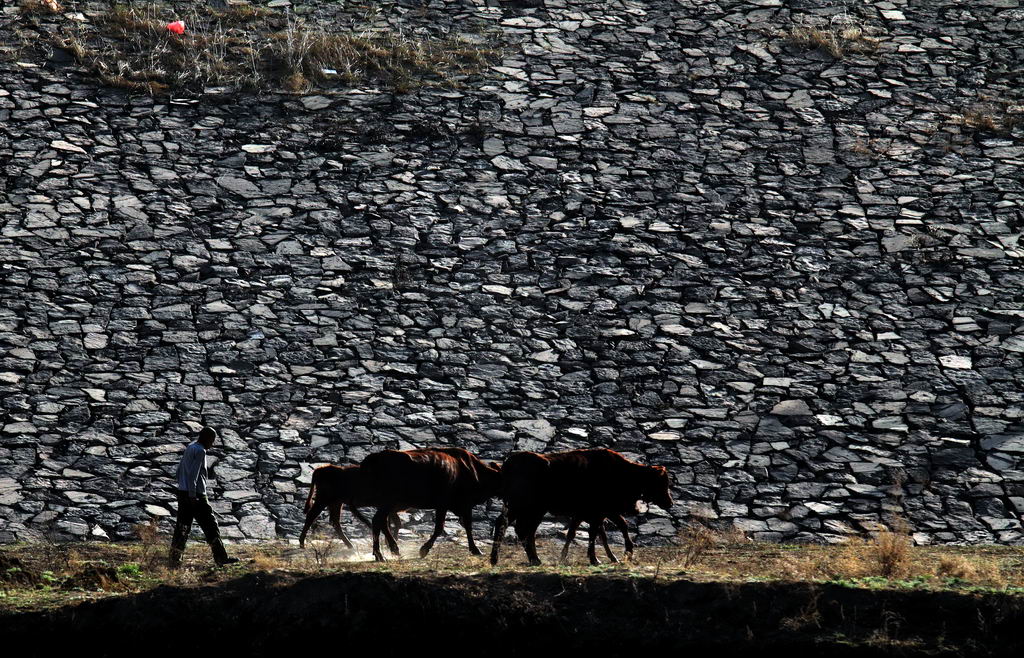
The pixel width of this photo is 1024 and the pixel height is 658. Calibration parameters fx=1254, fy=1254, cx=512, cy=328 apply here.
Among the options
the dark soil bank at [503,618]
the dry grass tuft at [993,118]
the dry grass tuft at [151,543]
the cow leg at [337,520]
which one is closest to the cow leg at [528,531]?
the dark soil bank at [503,618]

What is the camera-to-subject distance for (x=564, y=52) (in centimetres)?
2264

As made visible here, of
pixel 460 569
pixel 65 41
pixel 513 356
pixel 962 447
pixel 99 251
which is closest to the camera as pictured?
pixel 460 569

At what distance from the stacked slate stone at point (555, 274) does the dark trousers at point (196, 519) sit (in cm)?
173

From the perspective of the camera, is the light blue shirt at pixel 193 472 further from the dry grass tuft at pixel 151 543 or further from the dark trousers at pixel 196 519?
the dry grass tuft at pixel 151 543

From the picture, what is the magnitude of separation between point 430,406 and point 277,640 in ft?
19.5

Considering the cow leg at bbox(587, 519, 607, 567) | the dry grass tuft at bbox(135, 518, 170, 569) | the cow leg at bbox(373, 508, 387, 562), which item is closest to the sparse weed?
the dry grass tuft at bbox(135, 518, 170, 569)

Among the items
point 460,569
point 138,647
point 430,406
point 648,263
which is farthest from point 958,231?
point 138,647

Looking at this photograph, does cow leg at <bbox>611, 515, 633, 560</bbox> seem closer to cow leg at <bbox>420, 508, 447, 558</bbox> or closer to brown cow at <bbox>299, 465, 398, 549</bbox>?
cow leg at <bbox>420, 508, 447, 558</bbox>

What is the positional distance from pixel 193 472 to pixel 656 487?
4415 mm

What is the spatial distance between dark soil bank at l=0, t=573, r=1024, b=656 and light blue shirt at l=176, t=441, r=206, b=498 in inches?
62.1

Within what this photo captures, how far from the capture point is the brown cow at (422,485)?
1196 cm

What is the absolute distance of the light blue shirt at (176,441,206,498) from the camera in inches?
462

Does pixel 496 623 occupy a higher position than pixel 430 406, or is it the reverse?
pixel 496 623

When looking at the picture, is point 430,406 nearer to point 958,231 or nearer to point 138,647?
point 138,647
